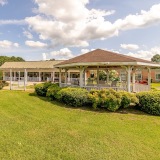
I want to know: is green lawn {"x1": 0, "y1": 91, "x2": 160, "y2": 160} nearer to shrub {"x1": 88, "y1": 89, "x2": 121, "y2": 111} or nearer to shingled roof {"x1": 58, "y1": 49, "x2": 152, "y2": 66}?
shrub {"x1": 88, "y1": 89, "x2": 121, "y2": 111}

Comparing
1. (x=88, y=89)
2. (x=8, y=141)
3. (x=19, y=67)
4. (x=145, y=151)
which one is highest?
(x=19, y=67)

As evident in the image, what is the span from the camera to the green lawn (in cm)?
762

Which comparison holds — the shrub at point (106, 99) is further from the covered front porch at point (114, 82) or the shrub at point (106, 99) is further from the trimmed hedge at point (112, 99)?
the covered front porch at point (114, 82)

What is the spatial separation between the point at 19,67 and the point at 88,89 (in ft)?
111

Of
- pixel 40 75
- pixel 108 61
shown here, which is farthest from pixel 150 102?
pixel 40 75

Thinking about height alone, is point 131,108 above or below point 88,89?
below

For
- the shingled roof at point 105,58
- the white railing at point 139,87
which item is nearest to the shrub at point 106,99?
the shingled roof at point 105,58

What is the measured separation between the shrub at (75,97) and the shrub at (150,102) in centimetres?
403

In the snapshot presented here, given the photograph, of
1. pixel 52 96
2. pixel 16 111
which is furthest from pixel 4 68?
pixel 16 111

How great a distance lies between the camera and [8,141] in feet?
27.0

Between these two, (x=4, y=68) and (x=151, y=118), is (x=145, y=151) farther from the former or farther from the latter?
(x=4, y=68)

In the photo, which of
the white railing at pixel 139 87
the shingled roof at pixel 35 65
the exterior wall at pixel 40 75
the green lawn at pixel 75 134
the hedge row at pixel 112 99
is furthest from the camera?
the shingled roof at pixel 35 65

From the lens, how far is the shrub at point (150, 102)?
43.8ft

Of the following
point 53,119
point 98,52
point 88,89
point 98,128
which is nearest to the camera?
point 98,128
